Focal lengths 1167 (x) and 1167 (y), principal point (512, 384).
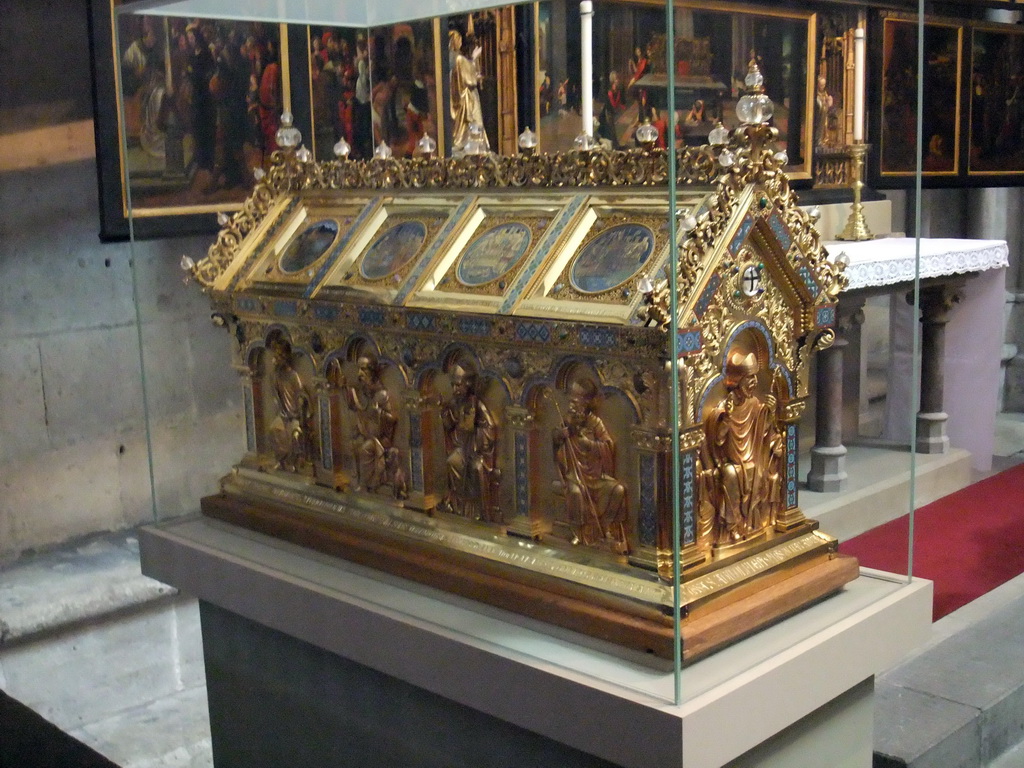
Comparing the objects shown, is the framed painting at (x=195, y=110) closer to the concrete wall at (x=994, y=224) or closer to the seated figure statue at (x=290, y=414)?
the seated figure statue at (x=290, y=414)

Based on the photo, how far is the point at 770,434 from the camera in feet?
8.46

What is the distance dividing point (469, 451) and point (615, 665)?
69 centimetres

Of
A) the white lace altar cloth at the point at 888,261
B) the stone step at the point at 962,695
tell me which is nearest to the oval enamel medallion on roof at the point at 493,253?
the white lace altar cloth at the point at 888,261

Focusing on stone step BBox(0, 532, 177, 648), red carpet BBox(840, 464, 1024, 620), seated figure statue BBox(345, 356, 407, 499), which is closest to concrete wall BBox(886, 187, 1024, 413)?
red carpet BBox(840, 464, 1024, 620)

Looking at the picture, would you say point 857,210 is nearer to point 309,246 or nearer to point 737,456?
point 737,456

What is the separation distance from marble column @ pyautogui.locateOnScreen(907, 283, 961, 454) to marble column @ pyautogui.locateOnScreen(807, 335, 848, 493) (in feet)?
0.76

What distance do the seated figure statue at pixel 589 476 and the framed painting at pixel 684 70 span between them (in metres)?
0.59

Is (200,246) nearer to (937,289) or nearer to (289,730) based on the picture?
(289,730)

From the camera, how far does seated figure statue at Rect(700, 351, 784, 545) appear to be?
244cm

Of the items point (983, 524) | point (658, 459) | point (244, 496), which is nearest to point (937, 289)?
point (983, 524)

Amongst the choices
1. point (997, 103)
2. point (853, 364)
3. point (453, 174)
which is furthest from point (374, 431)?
point (997, 103)

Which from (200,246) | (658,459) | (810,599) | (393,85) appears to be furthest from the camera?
(200,246)

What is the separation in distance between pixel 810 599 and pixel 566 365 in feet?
2.45

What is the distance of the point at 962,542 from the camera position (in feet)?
11.7
